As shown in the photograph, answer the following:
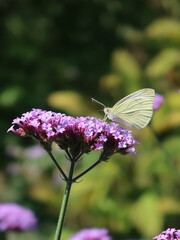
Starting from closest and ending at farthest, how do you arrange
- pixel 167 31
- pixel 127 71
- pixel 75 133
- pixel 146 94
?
1. pixel 75 133
2. pixel 146 94
3. pixel 127 71
4. pixel 167 31

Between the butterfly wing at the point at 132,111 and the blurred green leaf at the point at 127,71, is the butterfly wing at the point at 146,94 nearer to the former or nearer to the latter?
the butterfly wing at the point at 132,111

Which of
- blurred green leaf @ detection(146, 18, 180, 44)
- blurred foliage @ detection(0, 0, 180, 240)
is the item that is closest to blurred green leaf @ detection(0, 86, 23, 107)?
blurred foliage @ detection(0, 0, 180, 240)

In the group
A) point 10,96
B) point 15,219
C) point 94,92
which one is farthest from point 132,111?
point 94,92

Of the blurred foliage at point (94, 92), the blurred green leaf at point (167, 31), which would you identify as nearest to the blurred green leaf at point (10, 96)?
the blurred foliage at point (94, 92)

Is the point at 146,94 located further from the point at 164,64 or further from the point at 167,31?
the point at 167,31

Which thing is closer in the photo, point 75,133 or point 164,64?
point 75,133

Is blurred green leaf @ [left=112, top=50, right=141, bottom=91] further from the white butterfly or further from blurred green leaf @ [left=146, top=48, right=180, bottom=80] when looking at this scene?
the white butterfly

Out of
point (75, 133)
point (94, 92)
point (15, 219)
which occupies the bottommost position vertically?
point (75, 133)
